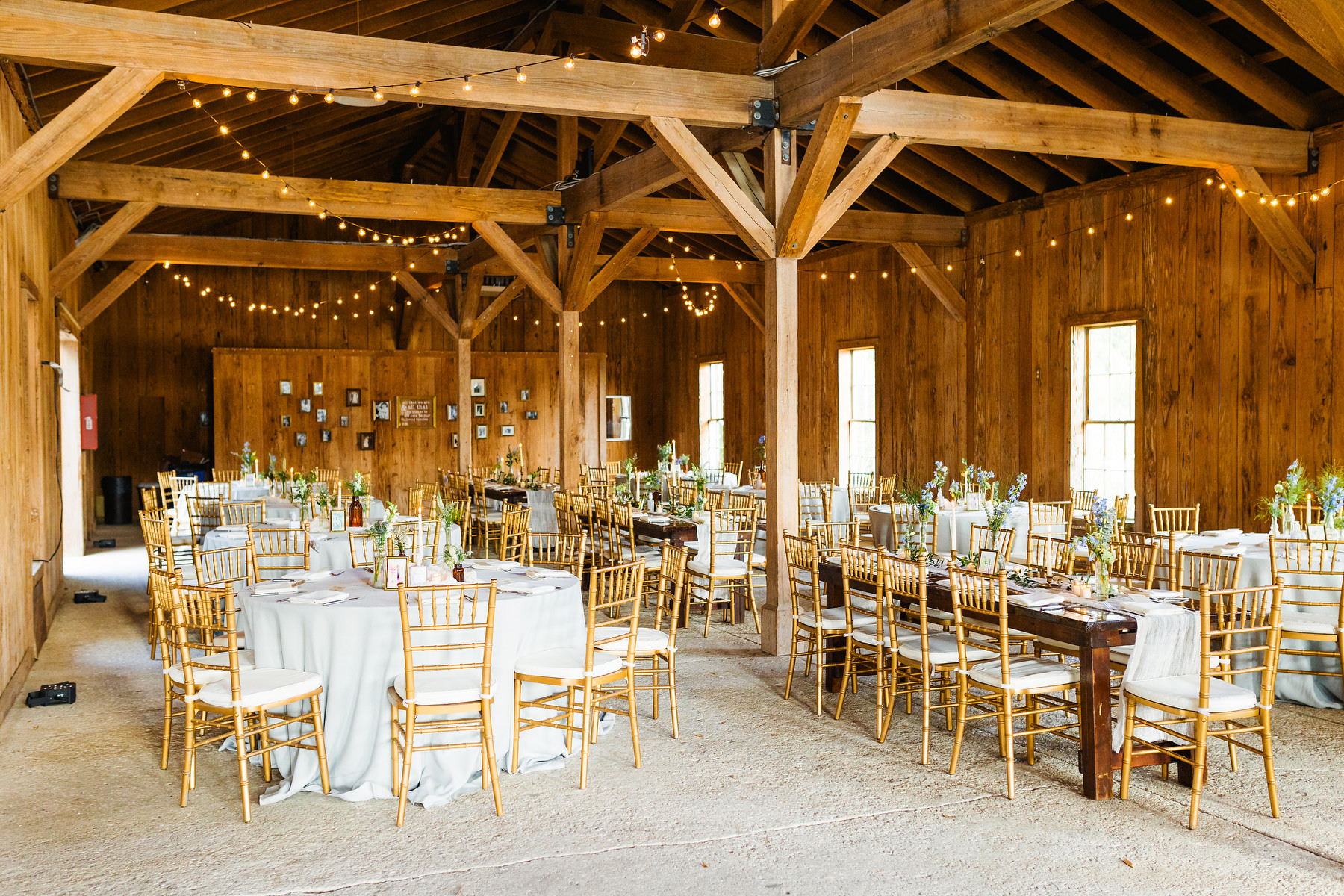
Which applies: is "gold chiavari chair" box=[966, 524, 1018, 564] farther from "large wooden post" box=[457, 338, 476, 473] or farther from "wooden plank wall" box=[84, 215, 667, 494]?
"wooden plank wall" box=[84, 215, 667, 494]

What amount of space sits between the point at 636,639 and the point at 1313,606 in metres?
4.11

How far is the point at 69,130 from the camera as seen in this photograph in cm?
575

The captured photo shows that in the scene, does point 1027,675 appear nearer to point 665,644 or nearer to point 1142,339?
point 665,644

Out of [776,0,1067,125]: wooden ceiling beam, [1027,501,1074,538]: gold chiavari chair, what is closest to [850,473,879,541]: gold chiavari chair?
[1027,501,1074,538]: gold chiavari chair

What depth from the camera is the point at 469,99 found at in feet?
21.8

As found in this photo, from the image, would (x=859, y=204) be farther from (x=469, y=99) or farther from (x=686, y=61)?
Result: (x=469, y=99)

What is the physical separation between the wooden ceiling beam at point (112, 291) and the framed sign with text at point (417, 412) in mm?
5448

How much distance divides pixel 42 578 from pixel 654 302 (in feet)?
44.7

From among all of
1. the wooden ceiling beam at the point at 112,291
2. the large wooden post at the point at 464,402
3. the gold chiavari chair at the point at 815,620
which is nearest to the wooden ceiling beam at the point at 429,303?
the large wooden post at the point at 464,402

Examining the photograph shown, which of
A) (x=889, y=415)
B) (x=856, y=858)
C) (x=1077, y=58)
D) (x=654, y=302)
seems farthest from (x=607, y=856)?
(x=654, y=302)

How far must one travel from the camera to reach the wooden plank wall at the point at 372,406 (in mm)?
16953

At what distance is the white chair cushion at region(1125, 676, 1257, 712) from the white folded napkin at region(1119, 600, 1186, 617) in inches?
11.6

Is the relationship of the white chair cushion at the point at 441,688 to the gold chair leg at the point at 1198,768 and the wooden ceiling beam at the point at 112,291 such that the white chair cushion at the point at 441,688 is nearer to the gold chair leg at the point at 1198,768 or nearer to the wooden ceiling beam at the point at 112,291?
the gold chair leg at the point at 1198,768

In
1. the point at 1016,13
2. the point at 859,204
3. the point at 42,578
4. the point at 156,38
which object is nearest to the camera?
the point at 1016,13
